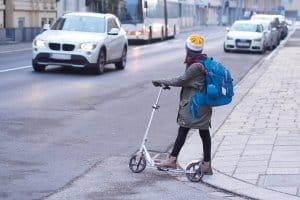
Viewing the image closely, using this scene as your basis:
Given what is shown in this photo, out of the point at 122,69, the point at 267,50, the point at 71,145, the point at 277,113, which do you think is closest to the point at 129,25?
the point at 267,50

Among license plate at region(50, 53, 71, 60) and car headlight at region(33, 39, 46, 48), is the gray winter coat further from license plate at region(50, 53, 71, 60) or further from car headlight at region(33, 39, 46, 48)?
car headlight at region(33, 39, 46, 48)

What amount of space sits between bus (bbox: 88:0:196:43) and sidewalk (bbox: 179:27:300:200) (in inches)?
951

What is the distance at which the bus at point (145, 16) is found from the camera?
39938 millimetres

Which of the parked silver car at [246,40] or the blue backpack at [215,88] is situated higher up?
the blue backpack at [215,88]

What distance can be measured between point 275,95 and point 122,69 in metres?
7.40

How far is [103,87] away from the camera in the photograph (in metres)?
16.8

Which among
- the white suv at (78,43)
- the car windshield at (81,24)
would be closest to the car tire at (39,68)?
the white suv at (78,43)

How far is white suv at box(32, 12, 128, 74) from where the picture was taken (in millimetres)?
19188

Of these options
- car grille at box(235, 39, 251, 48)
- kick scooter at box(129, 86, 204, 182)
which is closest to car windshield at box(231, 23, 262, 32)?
car grille at box(235, 39, 251, 48)

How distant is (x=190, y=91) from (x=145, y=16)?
33.4 metres

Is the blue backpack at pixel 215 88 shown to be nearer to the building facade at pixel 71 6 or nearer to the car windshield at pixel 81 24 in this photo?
the car windshield at pixel 81 24

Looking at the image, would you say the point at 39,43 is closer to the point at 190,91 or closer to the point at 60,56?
the point at 60,56

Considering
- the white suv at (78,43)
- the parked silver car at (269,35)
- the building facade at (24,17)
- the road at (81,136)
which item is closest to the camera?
the road at (81,136)

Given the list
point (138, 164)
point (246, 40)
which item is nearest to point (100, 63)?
point (138, 164)
